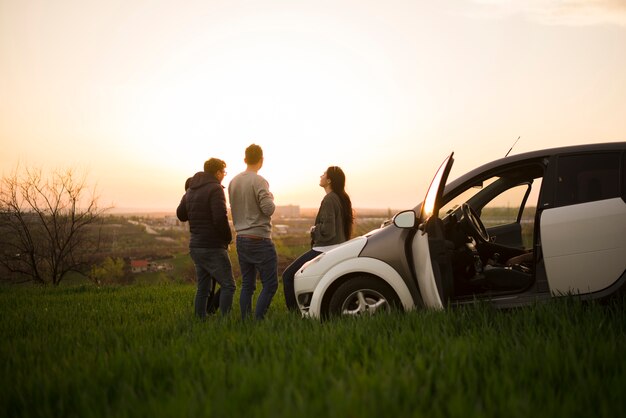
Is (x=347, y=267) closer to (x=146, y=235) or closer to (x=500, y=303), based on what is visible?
(x=500, y=303)

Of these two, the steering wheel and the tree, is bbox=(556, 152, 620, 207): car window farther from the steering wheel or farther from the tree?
the tree

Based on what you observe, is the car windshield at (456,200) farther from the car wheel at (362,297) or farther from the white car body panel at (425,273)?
the car wheel at (362,297)

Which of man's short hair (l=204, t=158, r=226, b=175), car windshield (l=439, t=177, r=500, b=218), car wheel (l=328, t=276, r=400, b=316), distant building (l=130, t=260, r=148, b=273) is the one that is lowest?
distant building (l=130, t=260, r=148, b=273)

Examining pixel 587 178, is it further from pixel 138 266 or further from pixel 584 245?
pixel 138 266

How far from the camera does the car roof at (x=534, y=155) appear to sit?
4930 millimetres

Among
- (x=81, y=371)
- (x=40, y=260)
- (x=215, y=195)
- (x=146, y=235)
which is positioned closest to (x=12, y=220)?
(x=40, y=260)

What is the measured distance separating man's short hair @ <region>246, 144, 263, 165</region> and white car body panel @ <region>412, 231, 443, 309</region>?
2427 millimetres

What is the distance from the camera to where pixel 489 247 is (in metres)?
6.33

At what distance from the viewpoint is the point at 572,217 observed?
4746 mm

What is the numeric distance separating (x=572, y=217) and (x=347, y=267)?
215 centimetres

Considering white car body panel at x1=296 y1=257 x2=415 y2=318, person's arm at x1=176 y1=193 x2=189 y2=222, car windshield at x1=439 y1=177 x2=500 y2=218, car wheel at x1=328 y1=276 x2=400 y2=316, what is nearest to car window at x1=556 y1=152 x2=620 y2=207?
car windshield at x1=439 y1=177 x2=500 y2=218

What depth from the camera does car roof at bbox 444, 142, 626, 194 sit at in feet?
16.2

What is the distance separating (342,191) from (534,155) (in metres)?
2.98

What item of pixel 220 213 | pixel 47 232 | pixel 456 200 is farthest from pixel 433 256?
pixel 47 232
